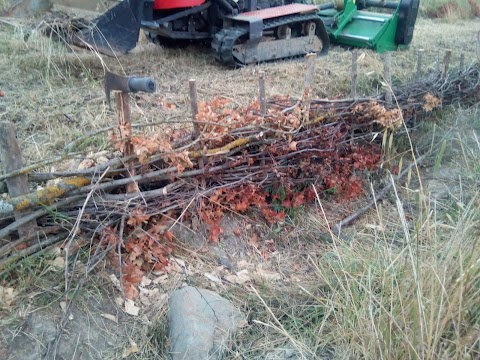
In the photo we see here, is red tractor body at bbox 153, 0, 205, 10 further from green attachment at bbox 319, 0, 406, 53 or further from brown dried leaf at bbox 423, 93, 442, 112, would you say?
brown dried leaf at bbox 423, 93, 442, 112

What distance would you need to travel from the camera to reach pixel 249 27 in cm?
642

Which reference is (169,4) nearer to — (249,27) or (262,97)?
(249,27)

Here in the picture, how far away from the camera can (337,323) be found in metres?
2.56

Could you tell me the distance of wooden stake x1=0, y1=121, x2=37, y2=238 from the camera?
281cm

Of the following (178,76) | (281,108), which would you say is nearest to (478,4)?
(178,76)

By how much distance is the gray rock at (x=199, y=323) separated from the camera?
276 cm

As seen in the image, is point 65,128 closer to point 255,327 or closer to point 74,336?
point 74,336

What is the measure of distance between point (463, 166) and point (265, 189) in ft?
6.40

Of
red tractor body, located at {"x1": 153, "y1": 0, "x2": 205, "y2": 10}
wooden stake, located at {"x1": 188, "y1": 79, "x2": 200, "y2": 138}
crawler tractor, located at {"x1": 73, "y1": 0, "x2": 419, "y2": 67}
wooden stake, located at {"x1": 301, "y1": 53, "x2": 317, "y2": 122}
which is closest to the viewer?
wooden stake, located at {"x1": 188, "y1": 79, "x2": 200, "y2": 138}

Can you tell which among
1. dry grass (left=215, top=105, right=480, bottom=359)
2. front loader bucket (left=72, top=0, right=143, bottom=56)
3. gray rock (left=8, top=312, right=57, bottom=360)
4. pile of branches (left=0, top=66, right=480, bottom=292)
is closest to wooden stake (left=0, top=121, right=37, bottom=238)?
pile of branches (left=0, top=66, right=480, bottom=292)

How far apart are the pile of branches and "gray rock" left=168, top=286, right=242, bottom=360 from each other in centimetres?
39

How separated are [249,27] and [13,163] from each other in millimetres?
4193

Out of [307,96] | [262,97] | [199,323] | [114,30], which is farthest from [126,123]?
[114,30]

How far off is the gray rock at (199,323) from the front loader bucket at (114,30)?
349cm
